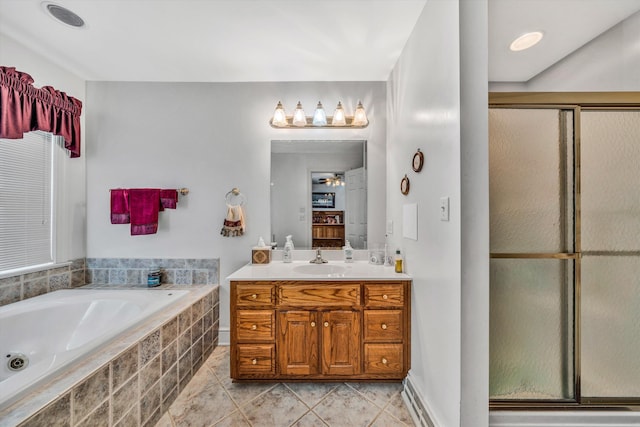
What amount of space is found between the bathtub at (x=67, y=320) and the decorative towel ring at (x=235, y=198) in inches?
33.2

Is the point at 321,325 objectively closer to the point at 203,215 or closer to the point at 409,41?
the point at 203,215

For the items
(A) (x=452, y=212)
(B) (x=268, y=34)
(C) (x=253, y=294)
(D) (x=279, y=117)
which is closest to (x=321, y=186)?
(D) (x=279, y=117)

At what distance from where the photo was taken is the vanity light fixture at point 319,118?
2.32 meters

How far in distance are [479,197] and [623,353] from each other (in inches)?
43.3

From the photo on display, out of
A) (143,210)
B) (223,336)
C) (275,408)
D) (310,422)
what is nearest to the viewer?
(310,422)

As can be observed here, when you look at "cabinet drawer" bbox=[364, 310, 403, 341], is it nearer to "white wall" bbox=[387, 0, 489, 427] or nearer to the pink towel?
"white wall" bbox=[387, 0, 489, 427]

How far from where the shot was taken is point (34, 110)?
188 cm

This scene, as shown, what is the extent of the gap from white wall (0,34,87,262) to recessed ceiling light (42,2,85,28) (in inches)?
21.7

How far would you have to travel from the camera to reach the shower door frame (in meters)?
1.26

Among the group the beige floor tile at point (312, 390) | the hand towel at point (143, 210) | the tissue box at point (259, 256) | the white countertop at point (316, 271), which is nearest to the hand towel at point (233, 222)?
the tissue box at point (259, 256)

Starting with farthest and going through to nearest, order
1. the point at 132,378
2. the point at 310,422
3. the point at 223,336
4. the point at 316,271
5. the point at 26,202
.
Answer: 1. the point at 223,336
2. the point at 316,271
3. the point at 26,202
4. the point at 310,422
5. the point at 132,378

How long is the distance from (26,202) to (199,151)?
4.13 feet

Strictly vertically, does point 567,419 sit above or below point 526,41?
below

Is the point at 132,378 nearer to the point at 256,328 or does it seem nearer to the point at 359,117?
the point at 256,328
